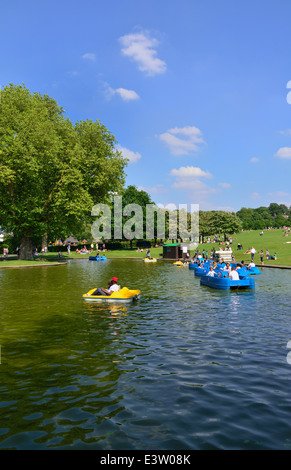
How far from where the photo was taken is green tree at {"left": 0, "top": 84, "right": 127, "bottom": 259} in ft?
166

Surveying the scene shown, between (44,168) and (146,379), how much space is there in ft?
160

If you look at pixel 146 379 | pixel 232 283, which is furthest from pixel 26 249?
pixel 146 379

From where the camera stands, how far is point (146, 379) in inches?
358

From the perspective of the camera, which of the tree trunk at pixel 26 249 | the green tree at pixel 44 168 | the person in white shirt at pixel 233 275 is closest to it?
the person in white shirt at pixel 233 275

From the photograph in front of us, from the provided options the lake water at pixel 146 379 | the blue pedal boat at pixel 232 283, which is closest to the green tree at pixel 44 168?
the blue pedal boat at pixel 232 283

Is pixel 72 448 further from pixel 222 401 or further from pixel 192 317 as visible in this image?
pixel 192 317

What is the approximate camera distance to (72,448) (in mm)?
5965

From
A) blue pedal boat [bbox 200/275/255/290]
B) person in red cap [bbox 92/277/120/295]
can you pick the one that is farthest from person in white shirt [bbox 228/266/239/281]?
person in red cap [bbox 92/277/120/295]

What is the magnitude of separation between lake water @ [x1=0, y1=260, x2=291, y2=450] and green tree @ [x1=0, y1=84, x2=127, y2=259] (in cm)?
3679

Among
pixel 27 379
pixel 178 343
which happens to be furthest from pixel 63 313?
pixel 27 379

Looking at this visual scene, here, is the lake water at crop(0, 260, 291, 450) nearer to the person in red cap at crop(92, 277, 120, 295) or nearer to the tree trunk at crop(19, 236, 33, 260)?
the person in red cap at crop(92, 277, 120, 295)

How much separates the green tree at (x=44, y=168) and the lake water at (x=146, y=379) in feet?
121

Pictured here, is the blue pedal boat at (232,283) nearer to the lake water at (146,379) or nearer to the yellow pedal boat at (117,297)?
the lake water at (146,379)

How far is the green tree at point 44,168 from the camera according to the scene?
166ft
